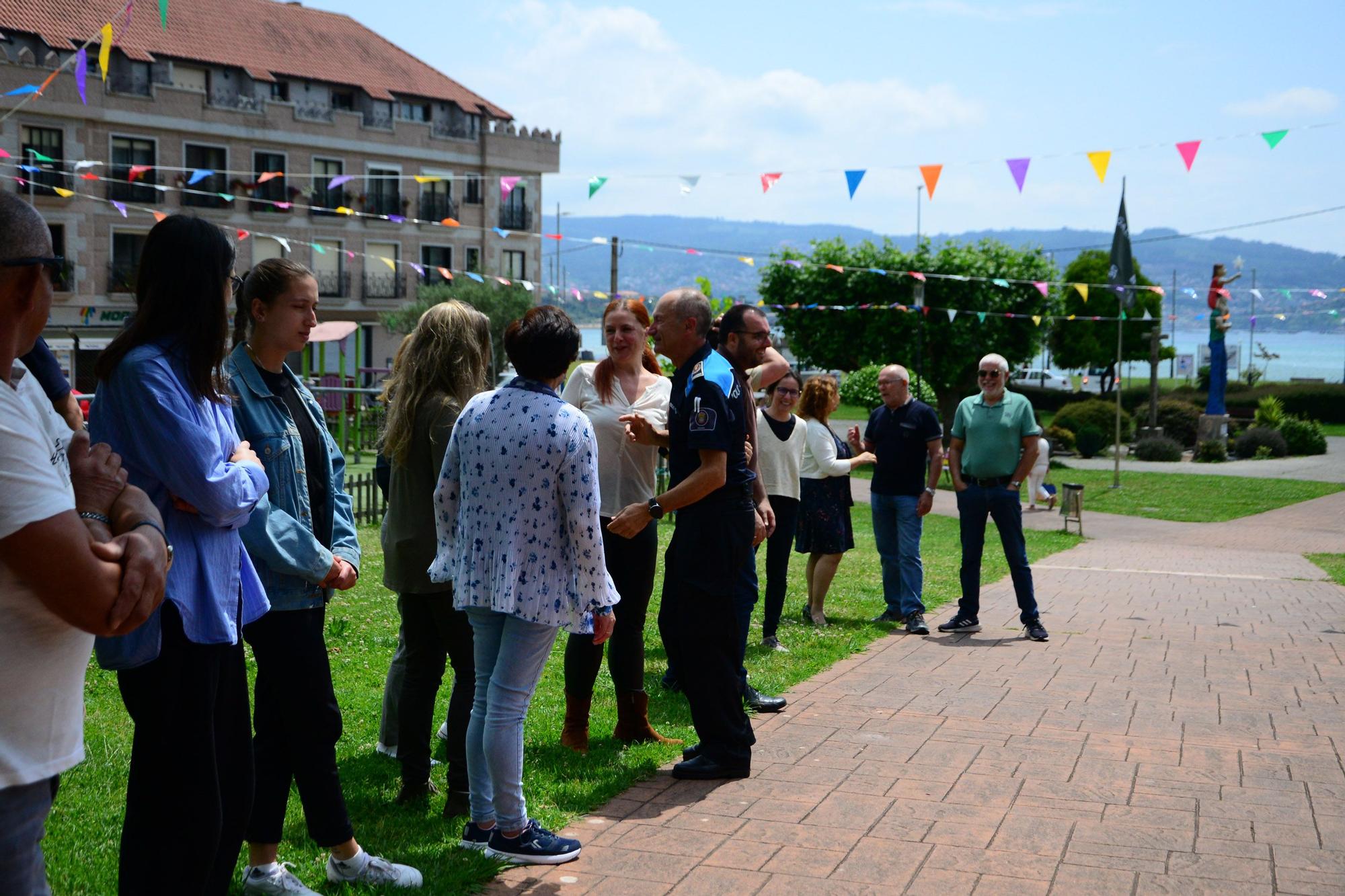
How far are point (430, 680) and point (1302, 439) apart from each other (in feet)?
113

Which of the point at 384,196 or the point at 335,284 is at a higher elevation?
the point at 384,196

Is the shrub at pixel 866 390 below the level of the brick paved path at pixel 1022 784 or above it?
above

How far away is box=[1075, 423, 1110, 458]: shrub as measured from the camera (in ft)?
108

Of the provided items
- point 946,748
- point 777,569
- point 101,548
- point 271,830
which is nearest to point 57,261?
point 101,548

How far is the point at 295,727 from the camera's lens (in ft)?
12.2

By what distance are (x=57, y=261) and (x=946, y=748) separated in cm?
453

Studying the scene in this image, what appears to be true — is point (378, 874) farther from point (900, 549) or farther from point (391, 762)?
point (900, 549)

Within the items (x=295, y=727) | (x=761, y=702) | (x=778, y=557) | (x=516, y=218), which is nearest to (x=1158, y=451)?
(x=778, y=557)

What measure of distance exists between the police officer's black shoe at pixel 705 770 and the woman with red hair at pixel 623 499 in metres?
0.57

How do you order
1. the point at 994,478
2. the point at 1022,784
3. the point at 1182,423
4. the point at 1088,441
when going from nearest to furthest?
the point at 1022,784 < the point at 994,478 < the point at 1088,441 < the point at 1182,423

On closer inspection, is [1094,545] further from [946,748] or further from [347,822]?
[347,822]

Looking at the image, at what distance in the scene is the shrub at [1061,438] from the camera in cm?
3372

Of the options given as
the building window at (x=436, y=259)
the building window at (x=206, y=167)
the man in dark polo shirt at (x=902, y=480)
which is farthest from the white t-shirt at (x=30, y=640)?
the building window at (x=436, y=259)

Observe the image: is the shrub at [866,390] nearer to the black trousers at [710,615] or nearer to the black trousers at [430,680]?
the black trousers at [710,615]
